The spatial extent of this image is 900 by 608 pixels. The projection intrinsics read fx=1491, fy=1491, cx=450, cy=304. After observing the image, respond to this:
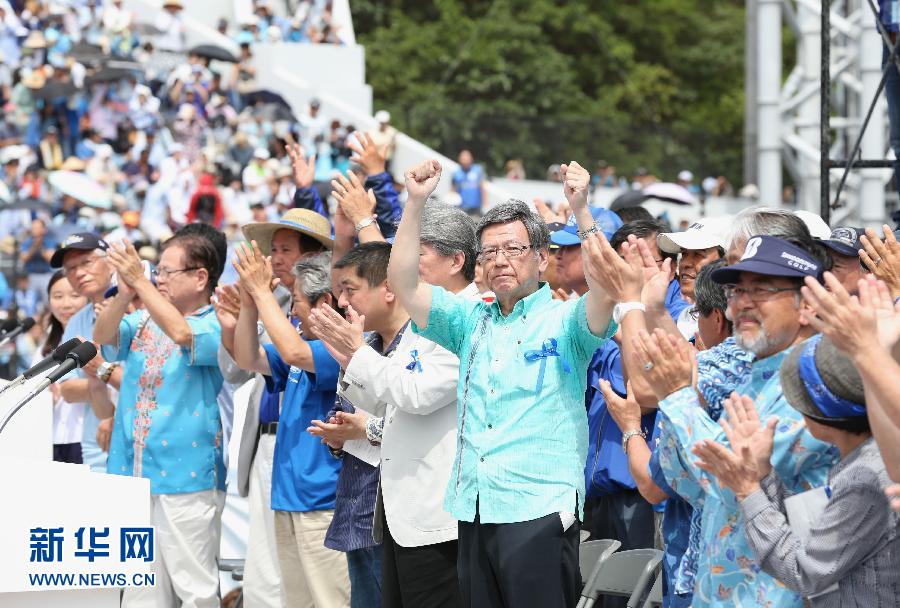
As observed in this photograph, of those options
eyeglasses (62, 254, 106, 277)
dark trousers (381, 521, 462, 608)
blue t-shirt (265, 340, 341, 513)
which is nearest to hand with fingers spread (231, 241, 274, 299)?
blue t-shirt (265, 340, 341, 513)

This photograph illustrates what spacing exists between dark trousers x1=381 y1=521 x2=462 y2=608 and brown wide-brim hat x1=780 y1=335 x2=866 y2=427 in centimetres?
214

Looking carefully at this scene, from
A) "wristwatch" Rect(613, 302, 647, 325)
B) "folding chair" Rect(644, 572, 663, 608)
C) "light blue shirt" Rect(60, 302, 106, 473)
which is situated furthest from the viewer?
"light blue shirt" Rect(60, 302, 106, 473)

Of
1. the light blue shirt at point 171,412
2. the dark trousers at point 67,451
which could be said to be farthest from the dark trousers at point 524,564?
the dark trousers at point 67,451

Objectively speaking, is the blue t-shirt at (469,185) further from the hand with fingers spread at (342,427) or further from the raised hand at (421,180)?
the raised hand at (421,180)

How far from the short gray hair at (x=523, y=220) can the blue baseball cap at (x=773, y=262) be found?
1174 mm

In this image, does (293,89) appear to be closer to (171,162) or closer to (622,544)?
A: (171,162)

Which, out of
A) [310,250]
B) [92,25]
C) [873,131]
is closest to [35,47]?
[92,25]

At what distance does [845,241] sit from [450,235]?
1.48 meters

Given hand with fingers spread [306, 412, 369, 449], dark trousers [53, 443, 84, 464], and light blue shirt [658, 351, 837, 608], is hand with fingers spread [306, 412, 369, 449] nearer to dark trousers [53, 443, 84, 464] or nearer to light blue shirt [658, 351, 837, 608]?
light blue shirt [658, 351, 837, 608]

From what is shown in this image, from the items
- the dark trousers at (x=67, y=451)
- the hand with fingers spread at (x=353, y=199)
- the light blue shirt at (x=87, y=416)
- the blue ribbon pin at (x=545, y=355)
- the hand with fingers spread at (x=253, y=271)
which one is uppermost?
the hand with fingers spread at (x=353, y=199)

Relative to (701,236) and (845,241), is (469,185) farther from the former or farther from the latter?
(845,241)

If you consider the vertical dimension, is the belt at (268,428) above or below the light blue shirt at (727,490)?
below

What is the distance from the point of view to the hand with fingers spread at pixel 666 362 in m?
3.92

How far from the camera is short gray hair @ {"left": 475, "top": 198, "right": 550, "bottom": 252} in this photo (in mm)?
5035
